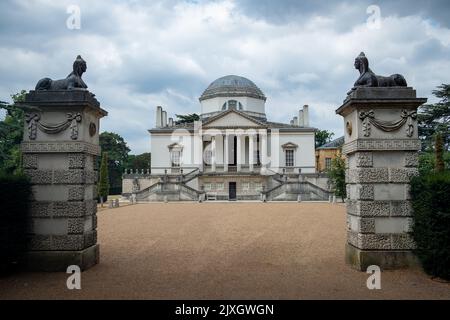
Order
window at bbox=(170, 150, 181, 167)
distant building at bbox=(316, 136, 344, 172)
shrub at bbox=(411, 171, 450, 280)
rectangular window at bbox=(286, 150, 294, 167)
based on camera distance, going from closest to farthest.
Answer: shrub at bbox=(411, 171, 450, 280)
window at bbox=(170, 150, 181, 167)
rectangular window at bbox=(286, 150, 294, 167)
distant building at bbox=(316, 136, 344, 172)

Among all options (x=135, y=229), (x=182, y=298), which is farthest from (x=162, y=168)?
(x=182, y=298)

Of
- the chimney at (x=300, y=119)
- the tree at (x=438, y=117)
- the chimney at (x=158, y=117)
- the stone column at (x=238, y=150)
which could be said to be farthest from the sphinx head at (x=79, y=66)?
the chimney at (x=300, y=119)

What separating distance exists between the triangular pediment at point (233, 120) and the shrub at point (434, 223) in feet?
142

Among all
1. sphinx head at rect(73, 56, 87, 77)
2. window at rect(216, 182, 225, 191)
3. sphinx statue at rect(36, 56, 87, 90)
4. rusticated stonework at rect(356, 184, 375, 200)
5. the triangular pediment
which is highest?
the triangular pediment

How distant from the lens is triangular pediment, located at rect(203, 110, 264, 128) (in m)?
50.7

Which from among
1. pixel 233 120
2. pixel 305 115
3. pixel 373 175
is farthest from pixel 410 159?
pixel 305 115

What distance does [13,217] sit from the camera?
778cm

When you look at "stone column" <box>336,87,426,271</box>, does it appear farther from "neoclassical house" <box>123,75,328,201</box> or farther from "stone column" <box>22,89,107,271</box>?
"neoclassical house" <box>123,75,328,201</box>

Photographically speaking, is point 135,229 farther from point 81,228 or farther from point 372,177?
point 372,177

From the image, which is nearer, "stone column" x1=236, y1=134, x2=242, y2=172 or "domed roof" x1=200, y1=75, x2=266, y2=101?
"stone column" x1=236, y1=134, x2=242, y2=172

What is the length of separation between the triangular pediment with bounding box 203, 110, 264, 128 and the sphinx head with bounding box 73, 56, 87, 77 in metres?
41.7

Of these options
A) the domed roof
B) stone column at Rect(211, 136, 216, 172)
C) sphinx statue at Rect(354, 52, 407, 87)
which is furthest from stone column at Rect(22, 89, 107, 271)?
the domed roof

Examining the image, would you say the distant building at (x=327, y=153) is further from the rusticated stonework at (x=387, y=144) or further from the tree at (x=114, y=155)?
the rusticated stonework at (x=387, y=144)
